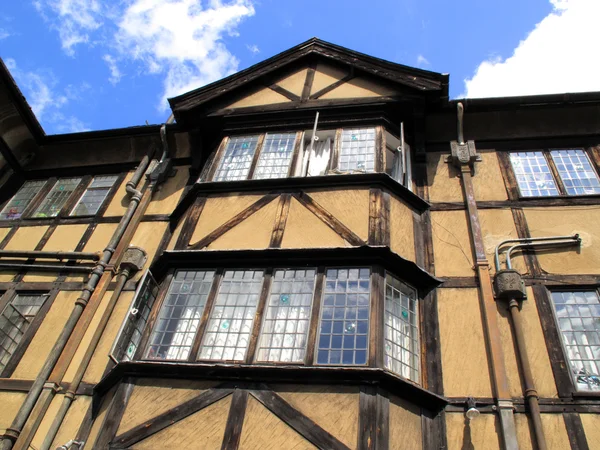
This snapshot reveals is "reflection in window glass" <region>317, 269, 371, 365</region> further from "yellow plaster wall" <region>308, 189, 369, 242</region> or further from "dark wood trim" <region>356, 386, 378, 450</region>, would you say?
"yellow plaster wall" <region>308, 189, 369, 242</region>

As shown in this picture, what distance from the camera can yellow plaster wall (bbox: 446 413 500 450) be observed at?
6.50 m

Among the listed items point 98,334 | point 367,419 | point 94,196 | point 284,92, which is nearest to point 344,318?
point 367,419

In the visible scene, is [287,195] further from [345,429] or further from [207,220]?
[345,429]

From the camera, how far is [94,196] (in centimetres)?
1202

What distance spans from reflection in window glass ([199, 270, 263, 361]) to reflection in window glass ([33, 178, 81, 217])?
594cm

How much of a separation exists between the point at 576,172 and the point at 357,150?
426cm

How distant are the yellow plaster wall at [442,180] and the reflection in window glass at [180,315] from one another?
179 inches

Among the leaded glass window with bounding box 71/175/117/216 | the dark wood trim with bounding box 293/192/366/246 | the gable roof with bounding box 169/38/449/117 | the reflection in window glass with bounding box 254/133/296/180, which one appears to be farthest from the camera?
the leaded glass window with bounding box 71/175/117/216

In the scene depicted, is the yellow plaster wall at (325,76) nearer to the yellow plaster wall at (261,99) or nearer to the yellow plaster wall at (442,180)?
the yellow plaster wall at (261,99)

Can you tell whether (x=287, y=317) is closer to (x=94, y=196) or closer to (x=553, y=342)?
(x=553, y=342)

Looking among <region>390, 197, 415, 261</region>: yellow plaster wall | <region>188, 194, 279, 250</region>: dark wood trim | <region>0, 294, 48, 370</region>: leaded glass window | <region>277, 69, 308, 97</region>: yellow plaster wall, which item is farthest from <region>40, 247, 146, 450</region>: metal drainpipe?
<region>277, 69, 308, 97</region>: yellow plaster wall

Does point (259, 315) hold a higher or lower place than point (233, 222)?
lower

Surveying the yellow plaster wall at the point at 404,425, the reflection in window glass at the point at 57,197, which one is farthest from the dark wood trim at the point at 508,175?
the reflection in window glass at the point at 57,197

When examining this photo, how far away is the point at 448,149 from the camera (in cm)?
1062
